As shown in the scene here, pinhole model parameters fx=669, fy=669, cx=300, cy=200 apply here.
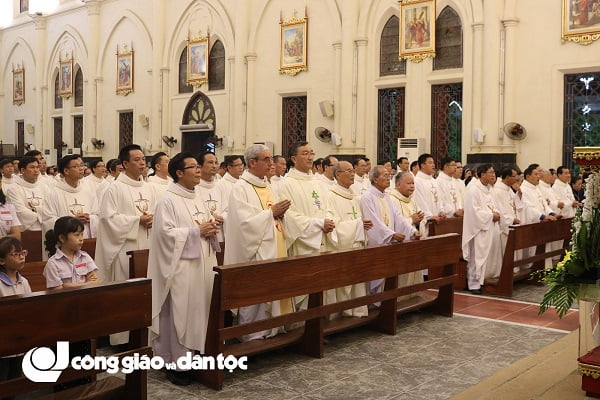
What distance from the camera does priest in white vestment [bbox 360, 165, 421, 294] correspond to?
6672 mm

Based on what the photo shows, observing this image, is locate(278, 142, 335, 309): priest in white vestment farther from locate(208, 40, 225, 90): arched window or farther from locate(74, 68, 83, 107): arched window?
locate(74, 68, 83, 107): arched window

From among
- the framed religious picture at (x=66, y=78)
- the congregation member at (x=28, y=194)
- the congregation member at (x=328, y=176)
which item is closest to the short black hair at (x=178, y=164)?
the congregation member at (x=328, y=176)

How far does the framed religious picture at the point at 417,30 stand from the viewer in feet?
46.5

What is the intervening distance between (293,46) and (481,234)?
9.64m

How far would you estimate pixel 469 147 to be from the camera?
13.6 meters

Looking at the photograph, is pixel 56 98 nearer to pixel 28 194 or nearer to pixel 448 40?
pixel 448 40

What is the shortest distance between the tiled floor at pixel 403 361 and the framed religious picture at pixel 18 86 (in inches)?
947

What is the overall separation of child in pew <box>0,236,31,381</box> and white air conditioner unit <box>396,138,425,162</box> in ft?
35.8

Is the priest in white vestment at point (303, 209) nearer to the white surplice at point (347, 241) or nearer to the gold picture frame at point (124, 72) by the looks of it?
the white surplice at point (347, 241)

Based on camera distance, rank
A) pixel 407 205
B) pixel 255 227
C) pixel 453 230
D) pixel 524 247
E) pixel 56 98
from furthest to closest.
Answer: pixel 56 98, pixel 453 230, pixel 524 247, pixel 407 205, pixel 255 227

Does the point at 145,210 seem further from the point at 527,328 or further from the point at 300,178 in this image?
the point at 527,328

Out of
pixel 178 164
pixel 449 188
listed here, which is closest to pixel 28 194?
pixel 178 164

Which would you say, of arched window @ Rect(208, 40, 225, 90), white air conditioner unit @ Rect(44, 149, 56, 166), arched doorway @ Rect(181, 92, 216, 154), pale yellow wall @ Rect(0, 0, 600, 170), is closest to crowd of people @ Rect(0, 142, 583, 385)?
pale yellow wall @ Rect(0, 0, 600, 170)

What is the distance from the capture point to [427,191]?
970 centimetres
